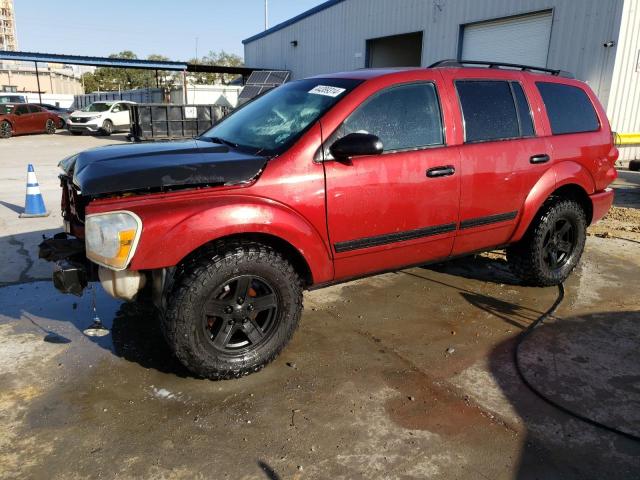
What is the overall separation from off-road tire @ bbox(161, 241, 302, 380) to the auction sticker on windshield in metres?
1.16

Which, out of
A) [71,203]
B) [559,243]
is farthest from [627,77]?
[71,203]

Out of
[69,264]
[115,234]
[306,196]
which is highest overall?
[306,196]

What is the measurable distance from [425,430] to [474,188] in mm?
1877

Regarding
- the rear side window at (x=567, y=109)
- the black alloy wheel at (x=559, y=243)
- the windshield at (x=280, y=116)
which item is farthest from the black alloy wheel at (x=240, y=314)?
the rear side window at (x=567, y=109)

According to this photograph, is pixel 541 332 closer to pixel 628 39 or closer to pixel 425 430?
pixel 425 430

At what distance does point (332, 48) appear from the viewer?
78.8 ft

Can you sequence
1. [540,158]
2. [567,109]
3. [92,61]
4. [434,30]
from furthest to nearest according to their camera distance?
[92,61], [434,30], [567,109], [540,158]

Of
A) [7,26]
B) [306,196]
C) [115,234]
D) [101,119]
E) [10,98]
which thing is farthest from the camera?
[7,26]

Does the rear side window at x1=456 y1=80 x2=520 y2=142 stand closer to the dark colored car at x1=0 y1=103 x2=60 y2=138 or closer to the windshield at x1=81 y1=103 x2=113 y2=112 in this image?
the dark colored car at x1=0 y1=103 x2=60 y2=138

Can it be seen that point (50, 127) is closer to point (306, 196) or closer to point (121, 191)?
point (121, 191)

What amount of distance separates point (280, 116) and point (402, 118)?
2.81 ft

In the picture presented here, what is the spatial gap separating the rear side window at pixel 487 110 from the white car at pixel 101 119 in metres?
22.4

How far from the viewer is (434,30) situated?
1719 centimetres

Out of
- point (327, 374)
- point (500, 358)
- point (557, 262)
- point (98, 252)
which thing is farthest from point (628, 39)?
point (98, 252)
